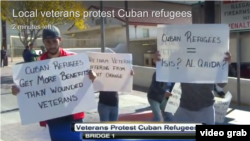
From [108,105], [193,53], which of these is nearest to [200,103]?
[193,53]

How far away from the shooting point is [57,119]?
342 centimetres

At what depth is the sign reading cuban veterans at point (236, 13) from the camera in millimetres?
8469

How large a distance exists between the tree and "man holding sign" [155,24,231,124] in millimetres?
12464

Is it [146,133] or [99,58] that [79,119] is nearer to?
[146,133]

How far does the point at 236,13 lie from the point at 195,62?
219 inches

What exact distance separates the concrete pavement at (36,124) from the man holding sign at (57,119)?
118 inches

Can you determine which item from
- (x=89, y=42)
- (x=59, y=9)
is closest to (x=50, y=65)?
(x=59, y=9)

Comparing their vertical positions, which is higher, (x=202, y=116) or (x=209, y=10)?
(x=209, y=10)

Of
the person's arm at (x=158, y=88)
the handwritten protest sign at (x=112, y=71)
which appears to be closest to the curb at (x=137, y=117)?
the person's arm at (x=158, y=88)

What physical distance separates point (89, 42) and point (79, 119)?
33551mm

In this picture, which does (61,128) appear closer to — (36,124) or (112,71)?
(112,71)

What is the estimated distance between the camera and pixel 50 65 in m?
3.41

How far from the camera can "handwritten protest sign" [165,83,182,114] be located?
5598mm

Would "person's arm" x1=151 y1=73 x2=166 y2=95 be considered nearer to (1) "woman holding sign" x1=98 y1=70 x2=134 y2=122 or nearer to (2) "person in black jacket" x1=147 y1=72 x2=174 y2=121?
(2) "person in black jacket" x1=147 y1=72 x2=174 y2=121
